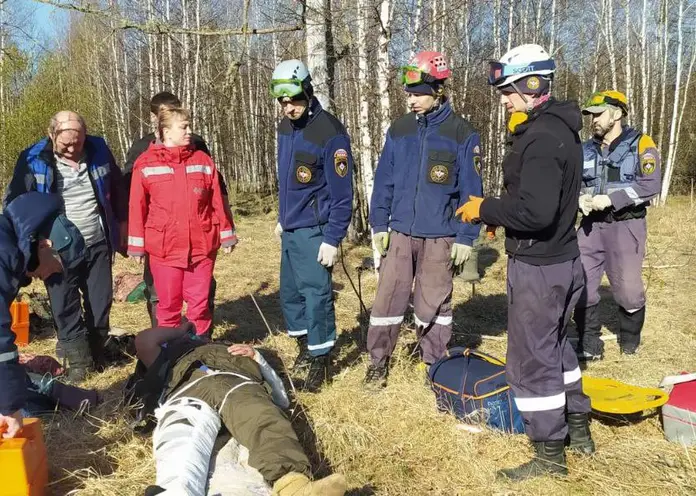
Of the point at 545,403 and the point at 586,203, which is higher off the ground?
the point at 586,203

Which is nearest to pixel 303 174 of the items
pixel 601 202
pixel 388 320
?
pixel 388 320

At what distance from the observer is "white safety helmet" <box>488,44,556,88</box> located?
9.94 feet

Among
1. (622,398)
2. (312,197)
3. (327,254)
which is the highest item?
(312,197)

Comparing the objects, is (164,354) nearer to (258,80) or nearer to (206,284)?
(206,284)

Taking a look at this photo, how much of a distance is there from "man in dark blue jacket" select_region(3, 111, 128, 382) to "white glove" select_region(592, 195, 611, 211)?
4017 millimetres

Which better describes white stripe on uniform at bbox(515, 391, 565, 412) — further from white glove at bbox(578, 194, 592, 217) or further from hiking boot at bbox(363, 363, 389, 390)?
white glove at bbox(578, 194, 592, 217)

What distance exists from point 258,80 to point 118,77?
4926mm

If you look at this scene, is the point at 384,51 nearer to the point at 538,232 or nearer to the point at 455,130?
the point at 455,130

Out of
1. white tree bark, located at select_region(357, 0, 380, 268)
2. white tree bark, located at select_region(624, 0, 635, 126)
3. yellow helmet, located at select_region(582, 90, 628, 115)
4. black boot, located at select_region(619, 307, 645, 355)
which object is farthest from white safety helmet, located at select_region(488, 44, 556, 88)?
white tree bark, located at select_region(624, 0, 635, 126)

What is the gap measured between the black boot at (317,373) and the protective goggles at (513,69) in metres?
2.41

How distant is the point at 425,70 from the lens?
3.99 metres

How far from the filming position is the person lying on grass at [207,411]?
2523 mm

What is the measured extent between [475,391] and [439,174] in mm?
1505

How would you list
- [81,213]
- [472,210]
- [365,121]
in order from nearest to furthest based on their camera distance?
[472,210]
[81,213]
[365,121]
